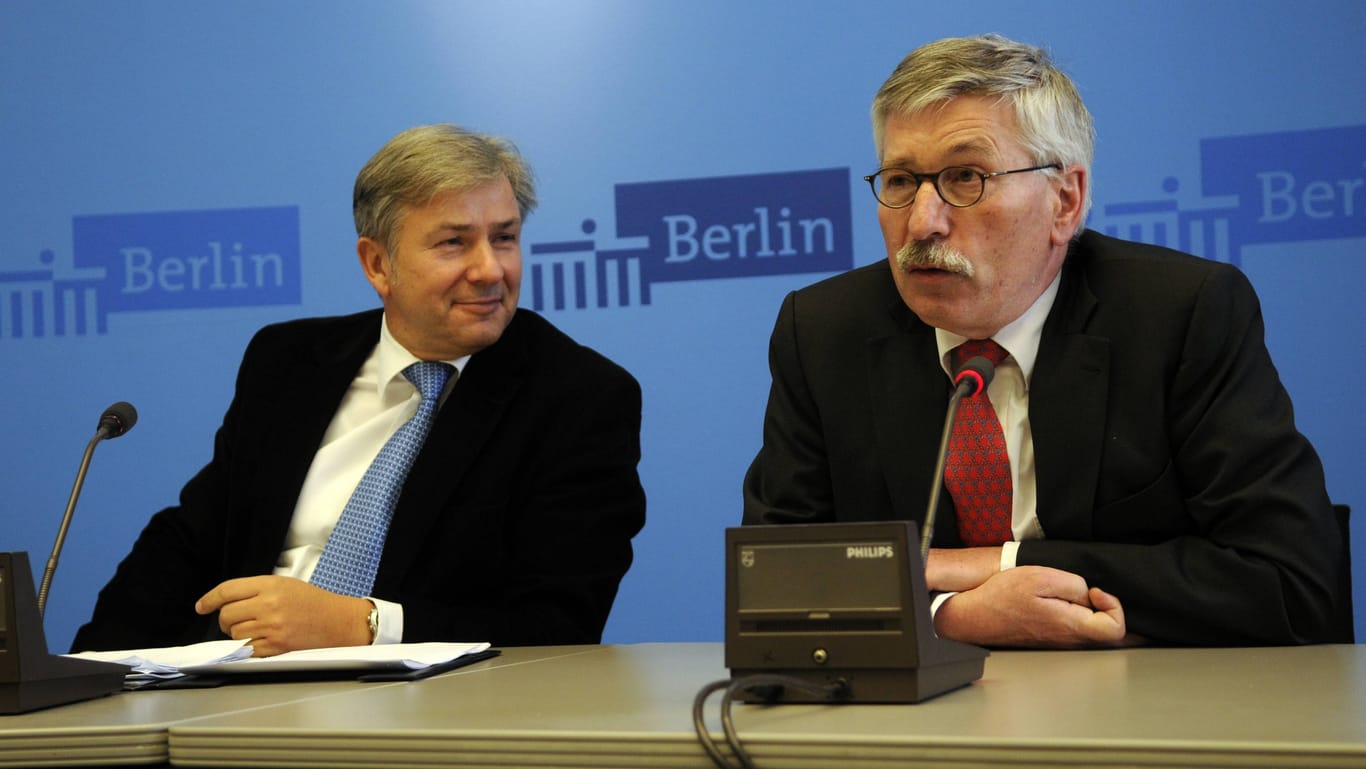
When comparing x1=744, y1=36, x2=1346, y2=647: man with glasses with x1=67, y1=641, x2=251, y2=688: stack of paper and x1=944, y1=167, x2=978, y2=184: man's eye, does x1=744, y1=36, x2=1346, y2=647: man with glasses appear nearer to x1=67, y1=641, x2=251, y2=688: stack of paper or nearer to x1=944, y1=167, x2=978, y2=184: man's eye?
x1=944, y1=167, x2=978, y2=184: man's eye

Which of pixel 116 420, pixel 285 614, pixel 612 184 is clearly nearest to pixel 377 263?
pixel 116 420

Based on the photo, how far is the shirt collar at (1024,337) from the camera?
2.16 metres

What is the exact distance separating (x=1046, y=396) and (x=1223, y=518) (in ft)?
0.97

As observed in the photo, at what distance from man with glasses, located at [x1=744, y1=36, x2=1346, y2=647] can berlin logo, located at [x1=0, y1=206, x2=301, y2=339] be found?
195 cm

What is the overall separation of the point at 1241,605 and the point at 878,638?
0.77 meters

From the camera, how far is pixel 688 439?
11.6 ft

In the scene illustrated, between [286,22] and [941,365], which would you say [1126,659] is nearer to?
[941,365]

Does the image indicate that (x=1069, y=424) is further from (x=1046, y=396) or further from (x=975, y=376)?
(x=975, y=376)

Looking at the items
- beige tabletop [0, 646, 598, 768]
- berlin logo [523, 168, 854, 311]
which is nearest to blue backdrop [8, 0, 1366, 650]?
berlin logo [523, 168, 854, 311]

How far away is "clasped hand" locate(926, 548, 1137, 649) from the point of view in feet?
5.91

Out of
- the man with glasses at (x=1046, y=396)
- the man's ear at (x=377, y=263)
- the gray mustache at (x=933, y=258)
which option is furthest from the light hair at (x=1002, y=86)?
the man's ear at (x=377, y=263)

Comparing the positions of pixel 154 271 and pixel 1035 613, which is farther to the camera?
A: pixel 154 271

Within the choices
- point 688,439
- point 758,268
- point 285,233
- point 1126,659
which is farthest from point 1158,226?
point 285,233

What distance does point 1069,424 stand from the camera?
6.82 feet
